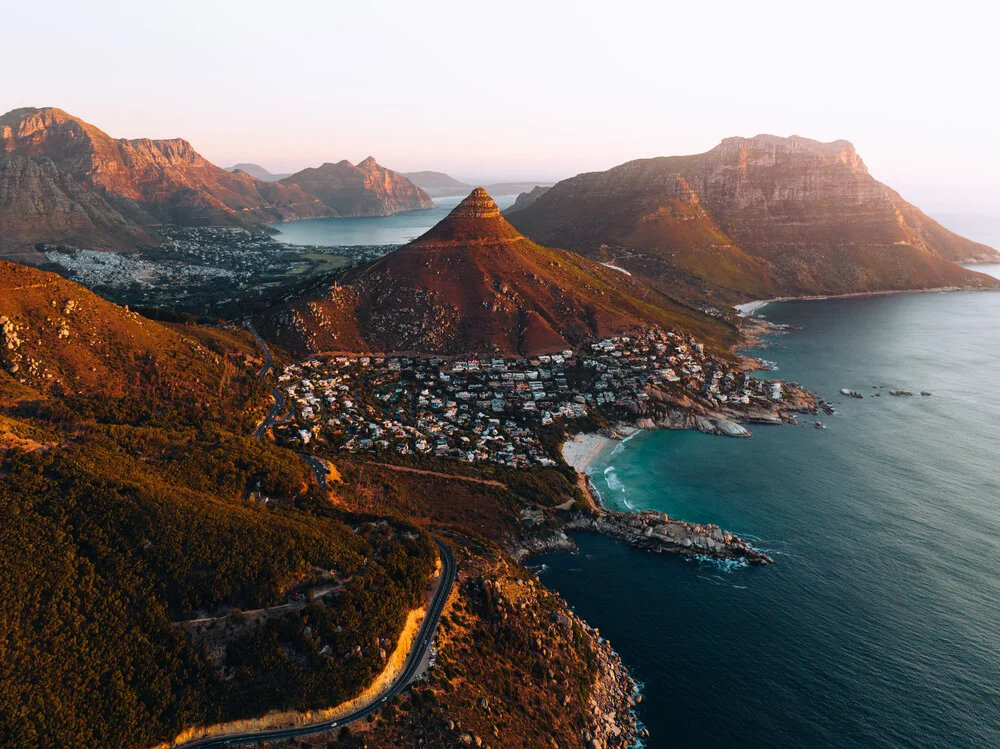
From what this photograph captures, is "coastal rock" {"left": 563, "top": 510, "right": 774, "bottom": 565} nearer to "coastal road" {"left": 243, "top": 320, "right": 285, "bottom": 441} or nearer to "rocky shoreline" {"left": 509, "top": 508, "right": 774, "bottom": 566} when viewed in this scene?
"rocky shoreline" {"left": 509, "top": 508, "right": 774, "bottom": 566}

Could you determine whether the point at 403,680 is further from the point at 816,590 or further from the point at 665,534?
the point at 816,590

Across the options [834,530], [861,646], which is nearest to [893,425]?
[834,530]

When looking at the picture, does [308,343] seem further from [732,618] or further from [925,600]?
[925,600]

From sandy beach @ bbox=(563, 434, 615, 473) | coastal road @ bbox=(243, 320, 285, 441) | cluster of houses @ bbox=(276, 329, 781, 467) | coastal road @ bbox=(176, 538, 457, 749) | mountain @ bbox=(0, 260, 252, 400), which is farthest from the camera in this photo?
sandy beach @ bbox=(563, 434, 615, 473)

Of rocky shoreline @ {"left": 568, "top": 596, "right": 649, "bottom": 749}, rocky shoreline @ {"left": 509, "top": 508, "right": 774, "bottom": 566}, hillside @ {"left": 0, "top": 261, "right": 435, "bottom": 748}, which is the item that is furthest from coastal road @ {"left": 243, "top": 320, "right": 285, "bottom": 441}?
rocky shoreline @ {"left": 568, "top": 596, "right": 649, "bottom": 749}

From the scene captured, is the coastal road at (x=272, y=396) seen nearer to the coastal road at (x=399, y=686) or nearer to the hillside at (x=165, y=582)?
the hillside at (x=165, y=582)

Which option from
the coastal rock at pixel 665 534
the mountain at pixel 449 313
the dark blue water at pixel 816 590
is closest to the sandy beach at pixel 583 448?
the dark blue water at pixel 816 590

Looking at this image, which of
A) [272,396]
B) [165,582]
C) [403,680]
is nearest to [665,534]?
[403,680]
